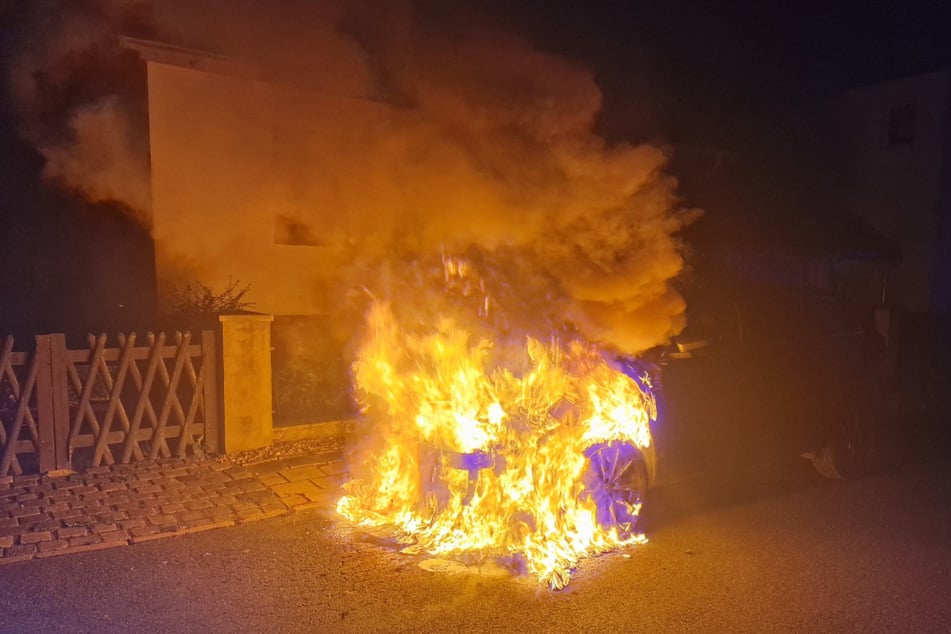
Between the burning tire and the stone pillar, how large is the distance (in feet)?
12.8

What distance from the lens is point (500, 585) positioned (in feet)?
15.2

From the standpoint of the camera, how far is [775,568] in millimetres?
4973

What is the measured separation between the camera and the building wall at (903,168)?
13.7 metres

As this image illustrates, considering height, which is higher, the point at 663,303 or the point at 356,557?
the point at 663,303

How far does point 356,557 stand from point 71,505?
270cm

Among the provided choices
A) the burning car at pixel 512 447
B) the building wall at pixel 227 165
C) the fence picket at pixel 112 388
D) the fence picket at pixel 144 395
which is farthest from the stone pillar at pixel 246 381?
the burning car at pixel 512 447

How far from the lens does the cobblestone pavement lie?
539 centimetres

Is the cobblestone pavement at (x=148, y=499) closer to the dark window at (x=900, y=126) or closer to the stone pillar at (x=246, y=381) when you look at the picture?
the stone pillar at (x=246, y=381)

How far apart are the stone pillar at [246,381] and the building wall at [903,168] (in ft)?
40.6

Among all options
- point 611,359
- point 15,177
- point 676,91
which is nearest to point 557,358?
point 611,359

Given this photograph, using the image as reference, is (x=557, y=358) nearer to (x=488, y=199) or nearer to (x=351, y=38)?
(x=488, y=199)

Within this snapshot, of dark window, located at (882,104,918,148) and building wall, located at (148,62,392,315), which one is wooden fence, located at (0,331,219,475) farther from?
dark window, located at (882,104,918,148)

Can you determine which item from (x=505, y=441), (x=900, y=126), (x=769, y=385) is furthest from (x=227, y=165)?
(x=900, y=126)

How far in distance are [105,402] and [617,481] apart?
195 inches
